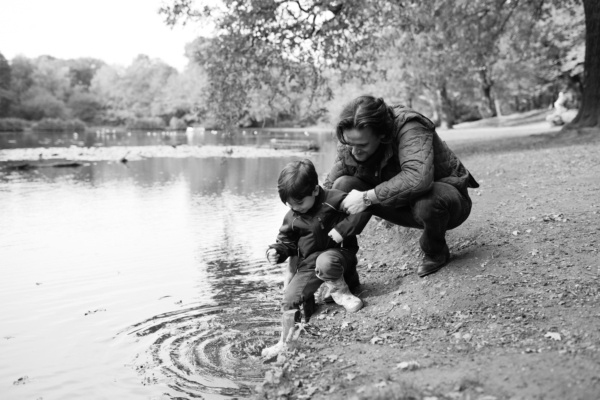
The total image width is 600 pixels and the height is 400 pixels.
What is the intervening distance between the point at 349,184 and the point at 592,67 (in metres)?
14.3

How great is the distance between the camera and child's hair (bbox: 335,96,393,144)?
4582 millimetres

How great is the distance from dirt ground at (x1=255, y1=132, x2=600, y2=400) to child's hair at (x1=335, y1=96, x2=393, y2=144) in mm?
1465

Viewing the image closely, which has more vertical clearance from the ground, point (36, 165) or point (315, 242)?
point (315, 242)

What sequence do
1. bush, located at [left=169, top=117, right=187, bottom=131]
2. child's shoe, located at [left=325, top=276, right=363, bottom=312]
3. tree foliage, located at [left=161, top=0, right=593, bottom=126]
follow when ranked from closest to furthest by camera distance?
child's shoe, located at [left=325, top=276, right=363, bottom=312]
tree foliage, located at [left=161, top=0, right=593, bottom=126]
bush, located at [left=169, top=117, right=187, bottom=131]

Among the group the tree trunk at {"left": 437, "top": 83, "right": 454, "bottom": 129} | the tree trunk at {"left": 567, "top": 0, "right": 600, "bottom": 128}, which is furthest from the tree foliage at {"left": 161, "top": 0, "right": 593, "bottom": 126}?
the tree trunk at {"left": 437, "top": 83, "right": 454, "bottom": 129}

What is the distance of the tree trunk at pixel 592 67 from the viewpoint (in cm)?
1636

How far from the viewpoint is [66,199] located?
1634cm

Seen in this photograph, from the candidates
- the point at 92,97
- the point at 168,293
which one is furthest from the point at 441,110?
the point at 92,97

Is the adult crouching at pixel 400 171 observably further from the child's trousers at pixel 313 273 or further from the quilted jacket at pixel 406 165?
the child's trousers at pixel 313 273

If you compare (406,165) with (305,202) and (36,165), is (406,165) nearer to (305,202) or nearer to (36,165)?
(305,202)

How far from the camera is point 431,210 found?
4762 mm

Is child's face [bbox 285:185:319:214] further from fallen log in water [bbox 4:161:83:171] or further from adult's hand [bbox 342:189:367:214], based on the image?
fallen log in water [bbox 4:161:83:171]

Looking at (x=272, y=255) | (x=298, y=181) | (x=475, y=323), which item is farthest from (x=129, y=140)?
(x=475, y=323)

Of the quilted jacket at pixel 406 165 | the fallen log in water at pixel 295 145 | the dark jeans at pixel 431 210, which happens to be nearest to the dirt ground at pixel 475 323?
the dark jeans at pixel 431 210
